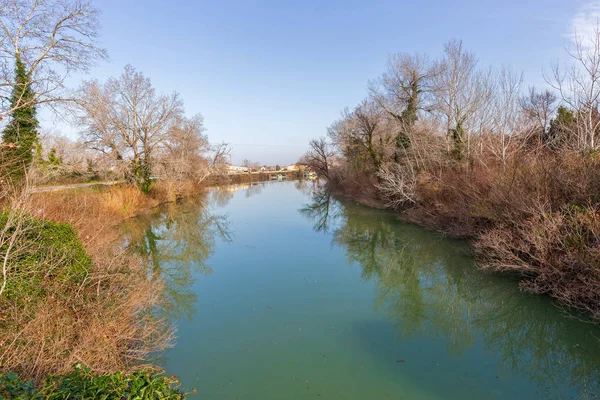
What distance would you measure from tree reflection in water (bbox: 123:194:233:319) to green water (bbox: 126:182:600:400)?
0.26 feet

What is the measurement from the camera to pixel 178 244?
13914mm

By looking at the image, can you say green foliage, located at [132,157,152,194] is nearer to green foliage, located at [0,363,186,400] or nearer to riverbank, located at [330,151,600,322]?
riverbank, located at [330,151,600,322]

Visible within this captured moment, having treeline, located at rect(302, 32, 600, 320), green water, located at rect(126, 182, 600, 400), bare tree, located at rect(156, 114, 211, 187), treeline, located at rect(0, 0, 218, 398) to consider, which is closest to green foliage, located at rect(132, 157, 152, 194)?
bare tree, located at rect(156, 114, 211, 187)

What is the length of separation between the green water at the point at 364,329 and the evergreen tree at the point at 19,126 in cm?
538

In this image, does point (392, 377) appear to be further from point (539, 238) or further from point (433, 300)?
point (539, 238)

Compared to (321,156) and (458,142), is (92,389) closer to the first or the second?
(458,142)

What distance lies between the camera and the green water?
4531mm

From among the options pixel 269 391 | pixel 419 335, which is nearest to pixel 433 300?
pixel 419 335

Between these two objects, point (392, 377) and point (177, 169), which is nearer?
point (392, 377)

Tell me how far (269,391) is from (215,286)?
480cm

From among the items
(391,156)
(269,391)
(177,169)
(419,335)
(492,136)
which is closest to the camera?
(269,391)

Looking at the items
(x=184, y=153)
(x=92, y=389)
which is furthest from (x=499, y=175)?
(x=184, y=153)

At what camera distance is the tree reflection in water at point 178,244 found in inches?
329

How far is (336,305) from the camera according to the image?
737 cm
